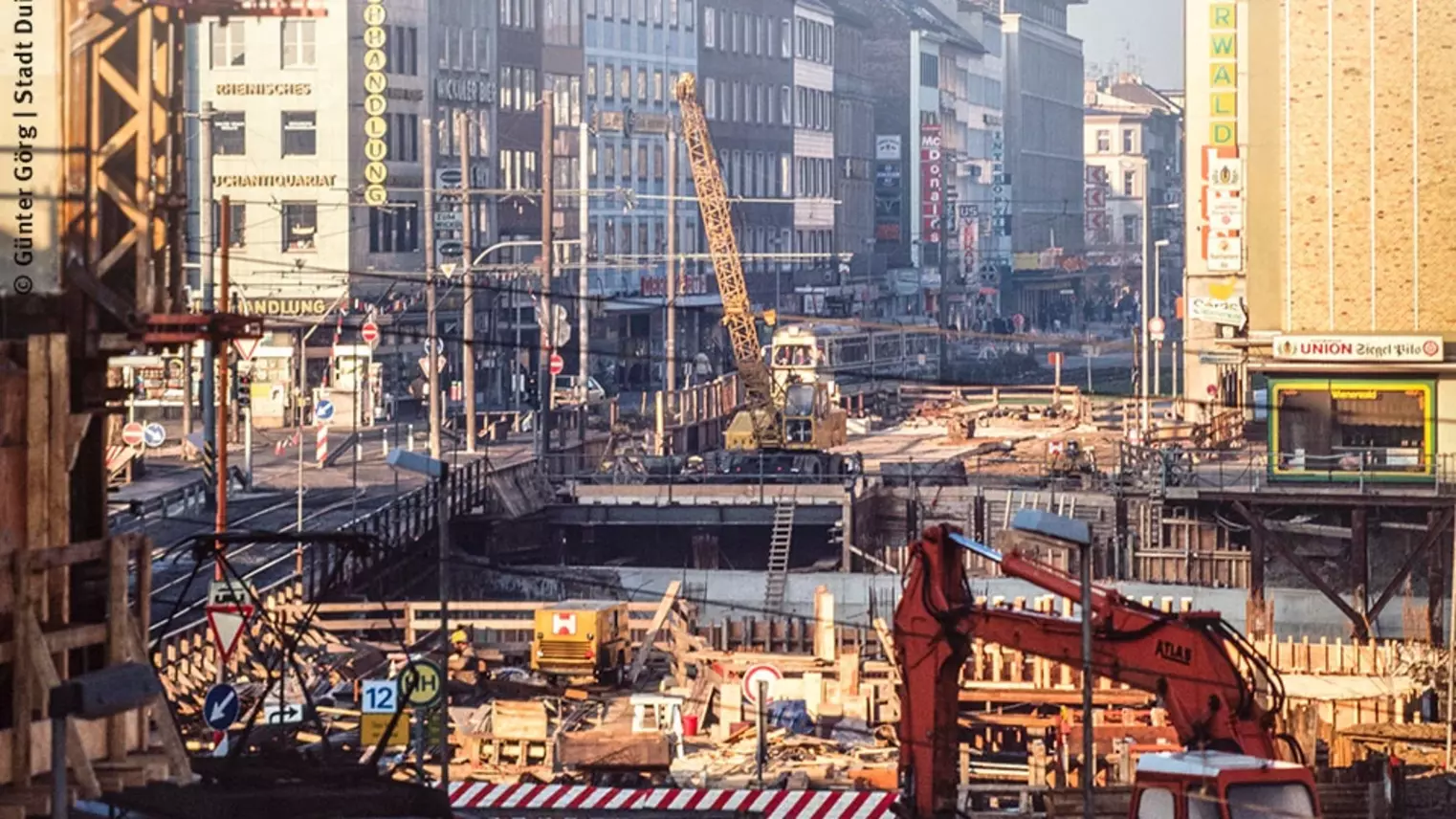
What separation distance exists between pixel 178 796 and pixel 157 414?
67272 millimetres

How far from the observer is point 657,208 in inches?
5049

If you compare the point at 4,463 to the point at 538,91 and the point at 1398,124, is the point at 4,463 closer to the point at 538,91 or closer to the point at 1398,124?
the point at 1398,124

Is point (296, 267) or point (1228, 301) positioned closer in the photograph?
point (1228, 301)

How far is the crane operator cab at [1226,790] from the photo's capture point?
28.4m

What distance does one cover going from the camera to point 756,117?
5773 inches

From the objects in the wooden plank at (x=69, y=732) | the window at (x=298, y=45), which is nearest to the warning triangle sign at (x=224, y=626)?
the wooden plank at (x=69, y=732)

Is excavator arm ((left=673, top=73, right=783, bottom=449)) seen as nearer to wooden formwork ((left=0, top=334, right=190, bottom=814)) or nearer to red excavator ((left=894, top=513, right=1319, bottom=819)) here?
red excavator ((left=894, top=513, right=1319, bottom=819))

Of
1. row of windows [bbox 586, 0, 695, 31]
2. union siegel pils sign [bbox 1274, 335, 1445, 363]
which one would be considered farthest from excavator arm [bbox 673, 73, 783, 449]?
union siegel pils sign [bbox 1274, 335, 1445, 363]

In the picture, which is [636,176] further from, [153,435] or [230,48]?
[153,435]

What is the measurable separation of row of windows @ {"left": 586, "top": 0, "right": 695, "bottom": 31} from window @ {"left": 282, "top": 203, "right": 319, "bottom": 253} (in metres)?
28.1

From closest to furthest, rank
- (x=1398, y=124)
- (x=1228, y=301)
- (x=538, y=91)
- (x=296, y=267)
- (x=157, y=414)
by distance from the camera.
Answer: (x=1398, y=124), (x=1228, y=301), (x=157, y=414), (x=296, y=267), (x=538, y=91)

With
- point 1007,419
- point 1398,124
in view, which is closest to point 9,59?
point 1398,124

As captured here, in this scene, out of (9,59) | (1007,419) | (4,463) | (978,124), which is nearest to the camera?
(4,463)

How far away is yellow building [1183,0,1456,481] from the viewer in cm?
6362
